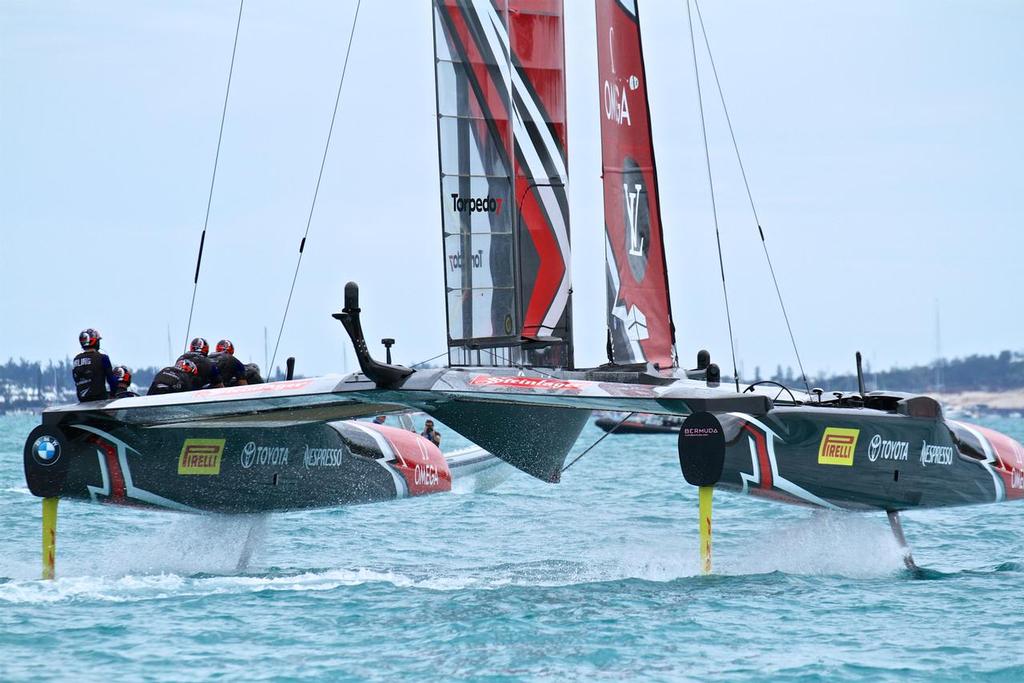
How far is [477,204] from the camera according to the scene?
895cm

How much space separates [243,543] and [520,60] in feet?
11.9

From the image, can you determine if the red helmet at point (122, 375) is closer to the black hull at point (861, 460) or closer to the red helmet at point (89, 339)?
the red helmet at point (89, 339)

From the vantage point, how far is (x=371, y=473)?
28.8 feet

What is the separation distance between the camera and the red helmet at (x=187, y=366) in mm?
8383

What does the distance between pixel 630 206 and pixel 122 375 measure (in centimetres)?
363

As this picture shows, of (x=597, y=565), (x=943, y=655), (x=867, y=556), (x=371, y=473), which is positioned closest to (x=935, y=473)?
(x=867, y=556)

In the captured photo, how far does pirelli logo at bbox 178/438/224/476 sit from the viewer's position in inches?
326

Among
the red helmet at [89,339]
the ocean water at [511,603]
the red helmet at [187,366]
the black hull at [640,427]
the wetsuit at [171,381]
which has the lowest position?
the black hull at [640,427]

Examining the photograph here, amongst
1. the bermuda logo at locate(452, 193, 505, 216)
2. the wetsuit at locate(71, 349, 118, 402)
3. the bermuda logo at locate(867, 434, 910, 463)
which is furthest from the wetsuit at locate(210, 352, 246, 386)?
the bermuda logo at locate(867, 434, 910, 463)

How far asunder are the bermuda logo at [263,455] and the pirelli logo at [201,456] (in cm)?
15

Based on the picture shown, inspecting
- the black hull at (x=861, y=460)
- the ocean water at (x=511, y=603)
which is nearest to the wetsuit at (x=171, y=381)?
the ocean water at (x=511, y=603)

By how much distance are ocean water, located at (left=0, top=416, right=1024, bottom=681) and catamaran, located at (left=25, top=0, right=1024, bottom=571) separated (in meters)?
0.44

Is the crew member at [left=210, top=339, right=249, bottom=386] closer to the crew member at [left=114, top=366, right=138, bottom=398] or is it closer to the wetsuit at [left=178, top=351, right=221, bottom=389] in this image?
the wetsuit at [left=178, top=351, right=221, bottom=389]

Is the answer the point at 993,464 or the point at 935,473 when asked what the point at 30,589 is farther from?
the point at 993,464
